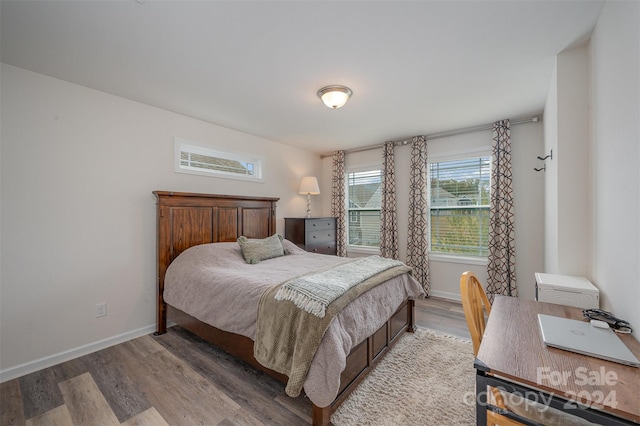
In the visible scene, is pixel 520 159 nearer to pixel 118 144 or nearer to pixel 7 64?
pixel 118 144

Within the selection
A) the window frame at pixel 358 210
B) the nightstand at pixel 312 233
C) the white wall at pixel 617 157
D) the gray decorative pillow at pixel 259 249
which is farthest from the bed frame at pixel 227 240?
the window frame at pixel 358 210

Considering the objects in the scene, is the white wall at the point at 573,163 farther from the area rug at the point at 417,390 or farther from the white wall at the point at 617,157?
the area rug at the point at 417,390

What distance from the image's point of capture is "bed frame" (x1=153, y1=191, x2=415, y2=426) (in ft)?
6.04

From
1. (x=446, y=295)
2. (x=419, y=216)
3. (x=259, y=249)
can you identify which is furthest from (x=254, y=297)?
(x=446, y=295)

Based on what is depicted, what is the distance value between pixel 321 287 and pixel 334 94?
1772mm

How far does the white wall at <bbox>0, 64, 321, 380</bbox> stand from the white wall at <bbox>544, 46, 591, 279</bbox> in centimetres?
374

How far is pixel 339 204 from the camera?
16.1 ft

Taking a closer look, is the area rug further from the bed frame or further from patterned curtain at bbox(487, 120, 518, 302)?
patterned curtain at bbox(487, 120, 518, 302)

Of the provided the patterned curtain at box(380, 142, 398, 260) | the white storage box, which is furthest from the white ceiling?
the white storage box

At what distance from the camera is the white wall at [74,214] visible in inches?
82.0

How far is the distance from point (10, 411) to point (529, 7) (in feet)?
13.6

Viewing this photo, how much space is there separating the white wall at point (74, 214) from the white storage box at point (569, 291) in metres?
3.61

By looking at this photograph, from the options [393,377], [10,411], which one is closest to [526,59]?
Answer: [393,377]

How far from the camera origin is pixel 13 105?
209 centimetres
